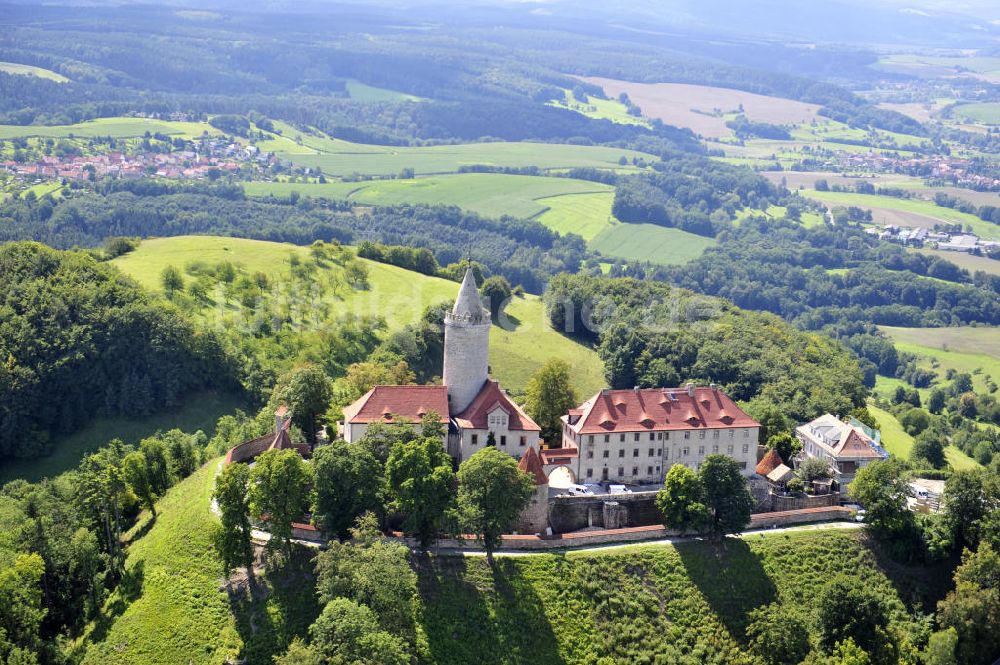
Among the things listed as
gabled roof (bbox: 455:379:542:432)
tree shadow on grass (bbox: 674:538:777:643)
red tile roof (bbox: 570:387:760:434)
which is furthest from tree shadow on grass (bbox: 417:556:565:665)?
red tile roof (bbox: 570:387:760:434)

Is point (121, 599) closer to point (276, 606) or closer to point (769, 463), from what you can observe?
point (276, 606)

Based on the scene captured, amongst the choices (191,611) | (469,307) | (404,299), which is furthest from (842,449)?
(404,299)

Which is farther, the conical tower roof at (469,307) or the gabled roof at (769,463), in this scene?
the gabled roof at (769,463)

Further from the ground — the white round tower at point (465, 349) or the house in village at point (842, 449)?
the white round tower at point (465, 349)

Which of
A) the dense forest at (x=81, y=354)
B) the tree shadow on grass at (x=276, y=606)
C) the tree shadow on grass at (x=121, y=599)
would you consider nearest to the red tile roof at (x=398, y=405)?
the tree shadow on grass at (x=276, y=606)

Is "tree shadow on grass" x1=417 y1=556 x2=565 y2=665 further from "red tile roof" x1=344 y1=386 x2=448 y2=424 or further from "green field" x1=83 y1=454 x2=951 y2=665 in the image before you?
"red tile roof" x1=344 y1=386 x2=448 y2=424

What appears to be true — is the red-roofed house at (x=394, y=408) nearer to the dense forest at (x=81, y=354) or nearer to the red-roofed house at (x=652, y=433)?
the red-roofed house at (x=652, y=433)

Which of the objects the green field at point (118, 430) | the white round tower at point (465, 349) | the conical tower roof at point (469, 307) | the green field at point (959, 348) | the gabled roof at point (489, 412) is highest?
the conical tower roof at point (469, 307)
